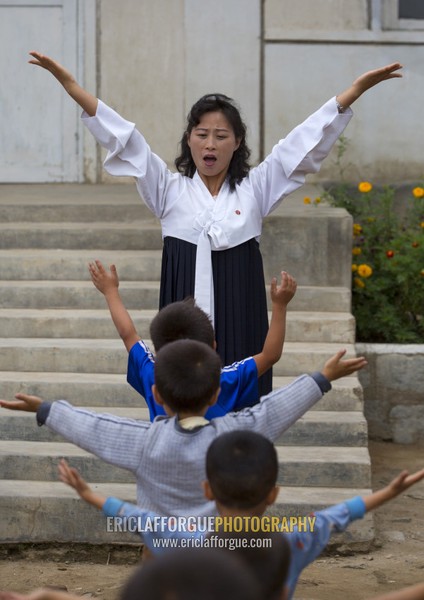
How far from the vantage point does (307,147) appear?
4.36 m

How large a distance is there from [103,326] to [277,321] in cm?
263

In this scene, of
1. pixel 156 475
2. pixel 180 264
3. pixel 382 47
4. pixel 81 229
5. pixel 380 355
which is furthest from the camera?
pixel 382 47

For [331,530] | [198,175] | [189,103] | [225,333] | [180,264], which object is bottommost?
[331,530]

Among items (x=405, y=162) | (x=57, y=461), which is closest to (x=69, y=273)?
(x=57, y=461)

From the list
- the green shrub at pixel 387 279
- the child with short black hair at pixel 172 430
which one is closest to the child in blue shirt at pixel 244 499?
the child with short black hair at pixel 172 430

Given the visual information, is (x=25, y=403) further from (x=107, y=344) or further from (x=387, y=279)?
(x=387, y=279)

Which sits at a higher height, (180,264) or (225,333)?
(180,264)

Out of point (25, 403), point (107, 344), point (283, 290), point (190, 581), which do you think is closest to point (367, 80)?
point (283, 290)

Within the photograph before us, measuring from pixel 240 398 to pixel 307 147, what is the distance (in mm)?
1147

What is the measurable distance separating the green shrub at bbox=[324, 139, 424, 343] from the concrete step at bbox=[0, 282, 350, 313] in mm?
387

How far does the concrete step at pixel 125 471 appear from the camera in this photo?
5.12 metres

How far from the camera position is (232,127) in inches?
171

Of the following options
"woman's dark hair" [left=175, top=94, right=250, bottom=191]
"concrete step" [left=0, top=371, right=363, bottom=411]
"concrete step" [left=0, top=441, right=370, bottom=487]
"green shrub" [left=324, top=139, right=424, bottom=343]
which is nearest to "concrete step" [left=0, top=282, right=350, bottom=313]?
"green shrub" [left=324, top=139, right=424, bottom=343]

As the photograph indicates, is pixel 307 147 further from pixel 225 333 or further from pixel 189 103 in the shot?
pixel 189 103
